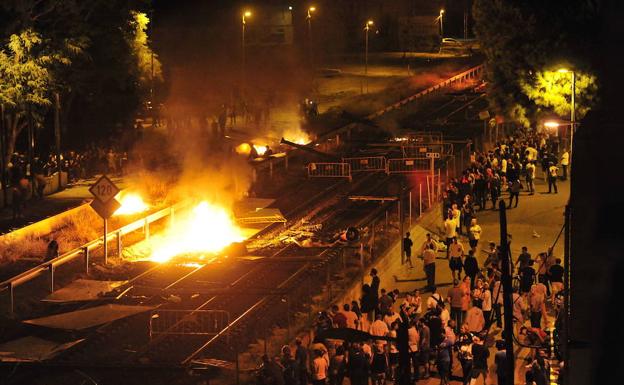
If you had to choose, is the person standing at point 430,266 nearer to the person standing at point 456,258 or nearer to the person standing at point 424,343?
the person standing at point 456,258

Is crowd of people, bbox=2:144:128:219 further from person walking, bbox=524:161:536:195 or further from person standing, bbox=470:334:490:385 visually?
person standing, bbox=470:334:490:385

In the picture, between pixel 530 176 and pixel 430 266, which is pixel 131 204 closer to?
pixel 430 266

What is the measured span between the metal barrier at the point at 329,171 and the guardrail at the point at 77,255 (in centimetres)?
824

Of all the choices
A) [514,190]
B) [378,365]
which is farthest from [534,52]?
[378,365]

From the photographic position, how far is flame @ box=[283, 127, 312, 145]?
5300 centimetres

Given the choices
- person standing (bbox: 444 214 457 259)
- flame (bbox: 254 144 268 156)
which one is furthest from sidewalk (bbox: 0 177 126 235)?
person standing (bbox: 444 214 457 259)

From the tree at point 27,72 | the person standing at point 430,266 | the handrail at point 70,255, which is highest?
the tree at point 27,72

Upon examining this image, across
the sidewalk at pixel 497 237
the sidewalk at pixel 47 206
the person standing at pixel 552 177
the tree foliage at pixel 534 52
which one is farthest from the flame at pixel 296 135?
the person standing at pixel 552 177

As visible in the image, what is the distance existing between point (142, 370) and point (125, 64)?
28.0 meters

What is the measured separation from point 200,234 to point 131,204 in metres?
4.68

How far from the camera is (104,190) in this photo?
24469 millimetres

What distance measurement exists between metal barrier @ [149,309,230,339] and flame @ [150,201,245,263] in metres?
6.31

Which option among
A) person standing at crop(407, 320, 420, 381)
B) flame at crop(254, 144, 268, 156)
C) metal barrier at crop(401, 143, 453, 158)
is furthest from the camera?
flame at crop(254, 144, 268, 156)

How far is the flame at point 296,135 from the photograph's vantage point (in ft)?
174
